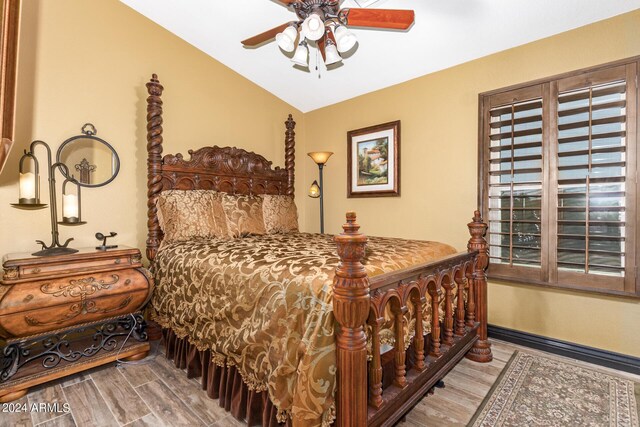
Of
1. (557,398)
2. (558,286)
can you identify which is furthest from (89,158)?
(558,286)

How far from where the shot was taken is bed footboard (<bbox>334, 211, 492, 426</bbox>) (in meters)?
1.18

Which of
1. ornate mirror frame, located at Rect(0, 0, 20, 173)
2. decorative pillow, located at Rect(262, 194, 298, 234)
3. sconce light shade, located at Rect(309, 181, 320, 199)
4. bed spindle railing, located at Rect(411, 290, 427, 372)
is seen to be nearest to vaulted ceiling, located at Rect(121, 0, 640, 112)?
sconce light shade, located at Rect(309, 181, 320, 199)

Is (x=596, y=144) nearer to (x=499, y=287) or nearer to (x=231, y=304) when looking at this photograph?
(x=499, y=287)

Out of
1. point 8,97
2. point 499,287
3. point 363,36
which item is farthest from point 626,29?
point 8,97

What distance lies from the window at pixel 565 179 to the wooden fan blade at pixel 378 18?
1345 mm

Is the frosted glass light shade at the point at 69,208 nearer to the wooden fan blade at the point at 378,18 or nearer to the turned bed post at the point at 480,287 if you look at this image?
the wooden fan blade at the point at 378,18

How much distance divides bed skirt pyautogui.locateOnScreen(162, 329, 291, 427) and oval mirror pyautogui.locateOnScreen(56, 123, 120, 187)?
1.48 m

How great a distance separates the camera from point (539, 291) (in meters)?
2.60

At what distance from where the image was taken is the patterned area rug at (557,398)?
168 centimetres

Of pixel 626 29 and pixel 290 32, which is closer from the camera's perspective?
pixel 290 32

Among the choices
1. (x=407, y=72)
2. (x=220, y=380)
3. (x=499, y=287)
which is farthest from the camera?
(x=407, y=72)

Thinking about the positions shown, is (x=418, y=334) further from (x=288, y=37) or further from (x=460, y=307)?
(x=288, y=37)

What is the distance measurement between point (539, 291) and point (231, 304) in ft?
7.98

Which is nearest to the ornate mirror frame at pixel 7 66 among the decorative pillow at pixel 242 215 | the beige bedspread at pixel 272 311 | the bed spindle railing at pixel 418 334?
the beige bedspread at pixel 272 311
